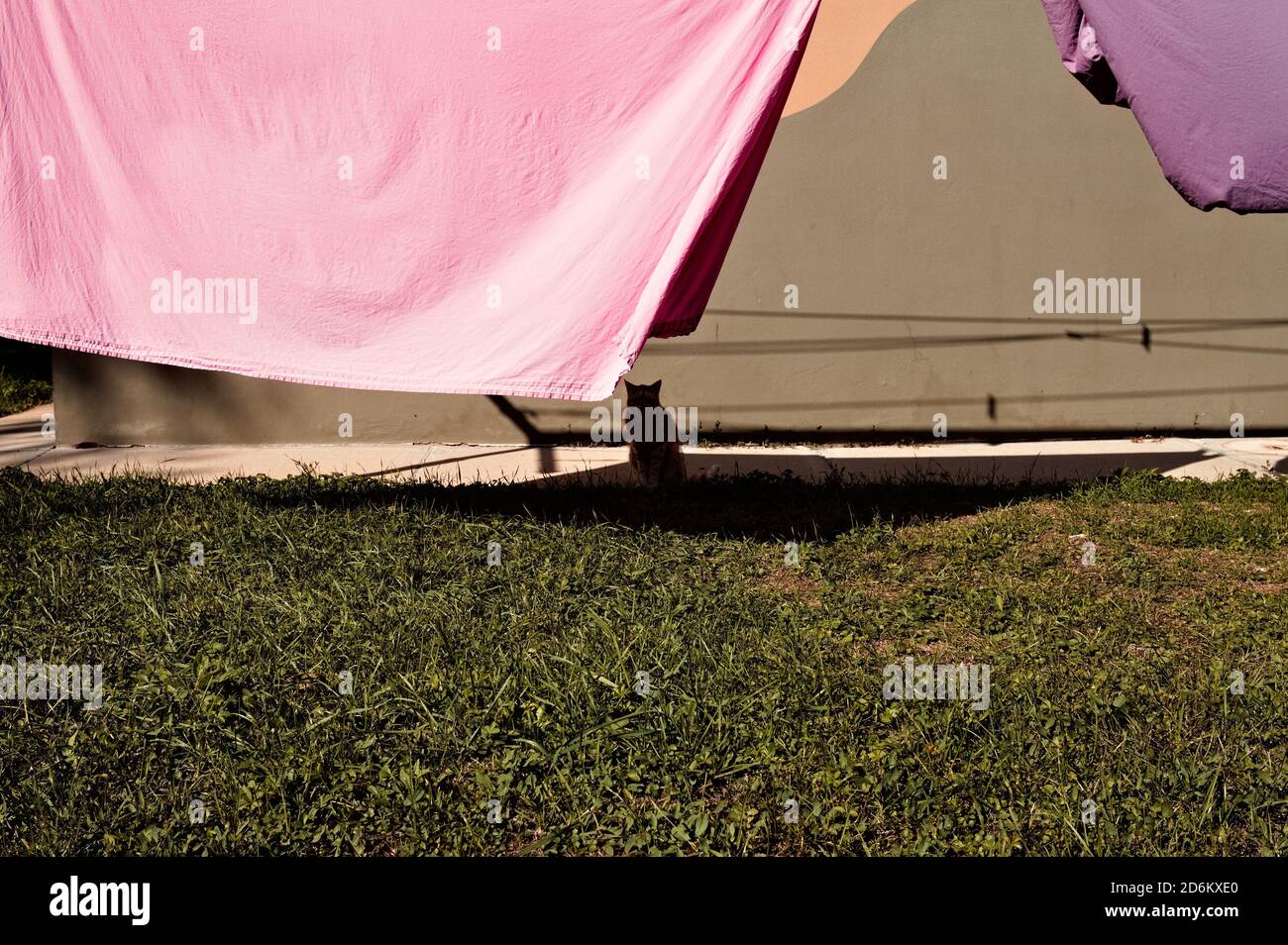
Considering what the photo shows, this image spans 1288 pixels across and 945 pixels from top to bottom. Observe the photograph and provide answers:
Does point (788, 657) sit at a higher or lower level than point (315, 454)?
lower

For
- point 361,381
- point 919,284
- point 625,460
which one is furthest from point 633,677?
point 919,284

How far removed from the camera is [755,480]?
6559mm

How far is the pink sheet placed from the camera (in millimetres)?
4453

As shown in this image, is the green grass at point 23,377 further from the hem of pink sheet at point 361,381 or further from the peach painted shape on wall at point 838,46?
the peach painted shape on wall at point 838,46

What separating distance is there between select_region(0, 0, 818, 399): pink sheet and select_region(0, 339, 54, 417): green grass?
651 cm

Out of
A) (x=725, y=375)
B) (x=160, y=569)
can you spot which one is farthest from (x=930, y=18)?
(x=160, y=569)

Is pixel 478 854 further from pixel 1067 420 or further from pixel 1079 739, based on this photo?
pixel 1067 420

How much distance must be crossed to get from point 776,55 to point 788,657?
7.33ft

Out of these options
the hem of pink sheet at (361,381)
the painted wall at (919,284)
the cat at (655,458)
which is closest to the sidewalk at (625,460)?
the painted wall at (919,284)

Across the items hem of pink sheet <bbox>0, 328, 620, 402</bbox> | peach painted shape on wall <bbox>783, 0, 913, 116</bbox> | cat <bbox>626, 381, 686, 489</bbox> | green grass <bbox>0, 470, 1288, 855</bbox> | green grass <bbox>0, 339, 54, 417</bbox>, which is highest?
peach painted shape on wall <bbox>783, 0, 913, 116</bbox>

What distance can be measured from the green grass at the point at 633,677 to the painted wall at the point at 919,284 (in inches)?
83.6

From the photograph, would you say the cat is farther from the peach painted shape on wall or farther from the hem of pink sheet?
the peach painted shape on wall

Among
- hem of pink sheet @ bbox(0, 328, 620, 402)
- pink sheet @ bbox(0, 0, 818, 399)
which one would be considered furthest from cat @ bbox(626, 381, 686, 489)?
hem of pink sheet @ bbox(0, 328, 620, 402)

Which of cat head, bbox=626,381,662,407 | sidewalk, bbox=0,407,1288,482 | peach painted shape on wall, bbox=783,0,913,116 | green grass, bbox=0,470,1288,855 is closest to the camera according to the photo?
green grass, bbox=0,470,1288,855
